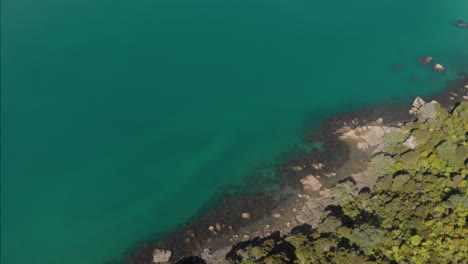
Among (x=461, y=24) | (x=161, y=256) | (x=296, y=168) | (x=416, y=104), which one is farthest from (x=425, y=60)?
(x=161, y=256)

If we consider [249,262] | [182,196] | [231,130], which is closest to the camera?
[249,262]

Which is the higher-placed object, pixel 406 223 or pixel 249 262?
pixel 249 262

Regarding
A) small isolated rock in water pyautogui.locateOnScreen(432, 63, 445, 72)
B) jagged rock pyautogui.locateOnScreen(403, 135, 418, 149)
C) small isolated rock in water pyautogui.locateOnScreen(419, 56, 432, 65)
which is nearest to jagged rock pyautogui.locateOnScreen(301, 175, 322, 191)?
jagged rock pyautogui.locateOnScreen(403, 135, 418, 149)

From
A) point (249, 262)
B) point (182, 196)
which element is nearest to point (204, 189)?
point (182, 196)

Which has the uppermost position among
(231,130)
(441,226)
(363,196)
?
(231,130)

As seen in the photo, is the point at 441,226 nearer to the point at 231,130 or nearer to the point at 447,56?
the point at 231,130

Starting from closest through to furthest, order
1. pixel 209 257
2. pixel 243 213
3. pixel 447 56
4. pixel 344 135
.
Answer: pixel 209 257 → pixel 243 213 → pixel 344 135 → pixel 447 56
